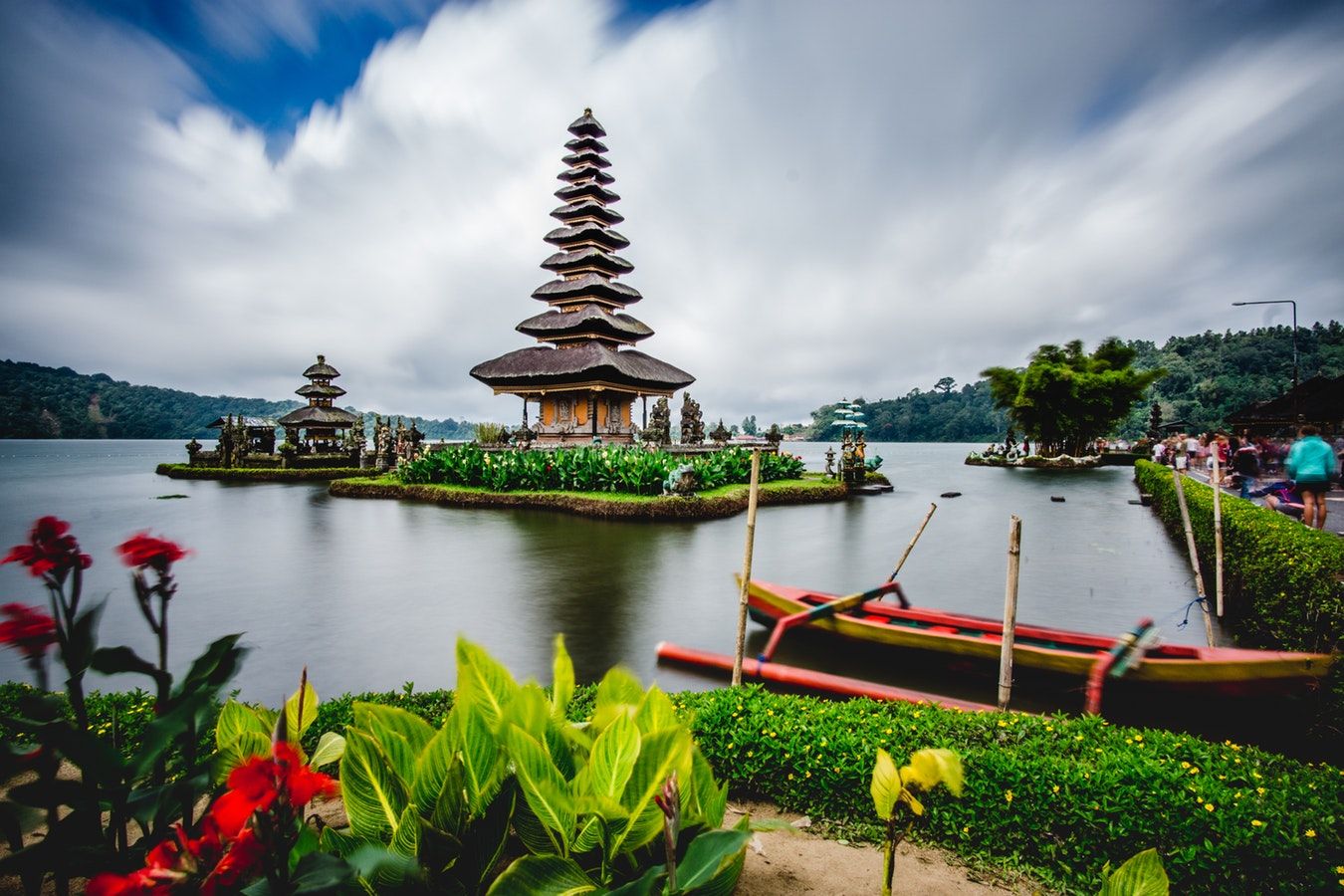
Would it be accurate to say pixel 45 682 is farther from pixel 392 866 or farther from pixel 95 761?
pixel 392 866

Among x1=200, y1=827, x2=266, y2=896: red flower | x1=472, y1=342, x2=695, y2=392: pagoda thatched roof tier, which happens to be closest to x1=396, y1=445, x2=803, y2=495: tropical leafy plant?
x1=472, y1=342, x2=695, y2=392: pagoda thatched roof tier

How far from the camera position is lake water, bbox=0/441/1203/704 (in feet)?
22.7

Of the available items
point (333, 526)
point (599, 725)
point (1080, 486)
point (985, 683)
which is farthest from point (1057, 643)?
point (1080, 486)

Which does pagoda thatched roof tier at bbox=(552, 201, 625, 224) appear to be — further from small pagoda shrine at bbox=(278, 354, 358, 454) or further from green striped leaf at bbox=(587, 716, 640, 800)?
green striped leaf at bbox=(587, 716, 640, 800)

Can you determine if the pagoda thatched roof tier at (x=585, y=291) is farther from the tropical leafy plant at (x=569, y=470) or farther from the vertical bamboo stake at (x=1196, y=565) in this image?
the vertical bamboo stake at (x=1196, y=565)

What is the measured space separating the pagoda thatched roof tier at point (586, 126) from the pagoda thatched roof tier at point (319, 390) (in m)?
21.1

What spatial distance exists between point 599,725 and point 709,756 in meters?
1.93

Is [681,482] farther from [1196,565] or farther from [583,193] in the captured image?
[583,193]

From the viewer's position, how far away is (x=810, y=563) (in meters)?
11.4

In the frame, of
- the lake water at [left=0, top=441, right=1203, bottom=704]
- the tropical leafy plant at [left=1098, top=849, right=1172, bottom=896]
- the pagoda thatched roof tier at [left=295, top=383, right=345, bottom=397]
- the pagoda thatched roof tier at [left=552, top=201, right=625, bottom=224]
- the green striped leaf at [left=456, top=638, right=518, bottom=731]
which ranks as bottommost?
the lake water at [left=0, top=441, right=1203, bottom=704]

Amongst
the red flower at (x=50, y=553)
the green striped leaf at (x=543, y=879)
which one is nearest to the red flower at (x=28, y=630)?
the red flower at (x=50, y=553)

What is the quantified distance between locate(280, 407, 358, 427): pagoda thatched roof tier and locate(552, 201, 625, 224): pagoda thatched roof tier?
55.5ft

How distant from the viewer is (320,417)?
1390 inches

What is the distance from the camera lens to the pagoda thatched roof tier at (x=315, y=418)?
35094 millimetres
